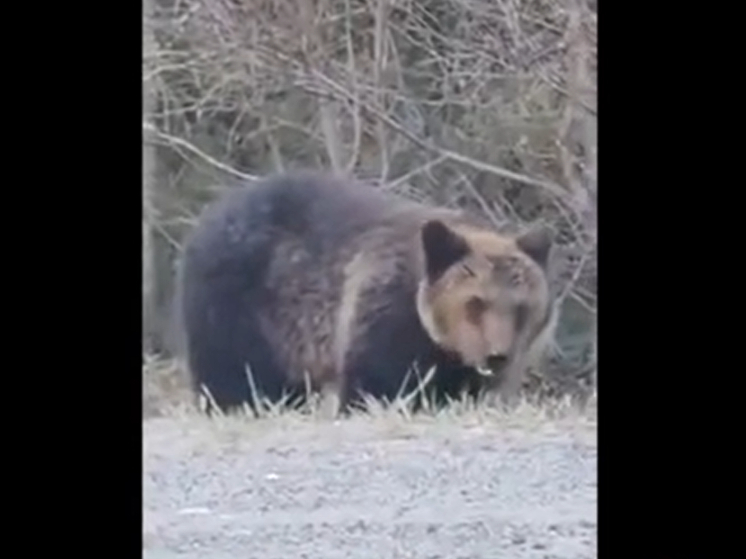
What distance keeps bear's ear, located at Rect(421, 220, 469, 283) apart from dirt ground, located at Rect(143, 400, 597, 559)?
218mm

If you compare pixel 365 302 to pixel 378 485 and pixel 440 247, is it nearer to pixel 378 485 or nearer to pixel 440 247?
pixel 440 247

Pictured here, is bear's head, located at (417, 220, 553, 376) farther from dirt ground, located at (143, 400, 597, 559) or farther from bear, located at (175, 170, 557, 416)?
dirt ground, located at (143, 400, 597, 559)

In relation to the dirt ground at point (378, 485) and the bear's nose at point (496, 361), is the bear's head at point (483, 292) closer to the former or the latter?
the bear's nose at point (496, 361)

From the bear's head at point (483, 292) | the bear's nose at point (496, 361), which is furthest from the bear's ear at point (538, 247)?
the bear's nose at point (496, 361)

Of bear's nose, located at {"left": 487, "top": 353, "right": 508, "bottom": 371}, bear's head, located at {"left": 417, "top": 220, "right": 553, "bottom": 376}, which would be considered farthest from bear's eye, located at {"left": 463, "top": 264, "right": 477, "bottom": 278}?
bear's nose, located at {"left": 487, "top": 353, "right": 508, "bottom": 371}

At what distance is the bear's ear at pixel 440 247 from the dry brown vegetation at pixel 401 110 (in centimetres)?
4

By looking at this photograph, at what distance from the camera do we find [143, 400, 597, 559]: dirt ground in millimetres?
2234

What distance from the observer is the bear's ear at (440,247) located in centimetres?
226
